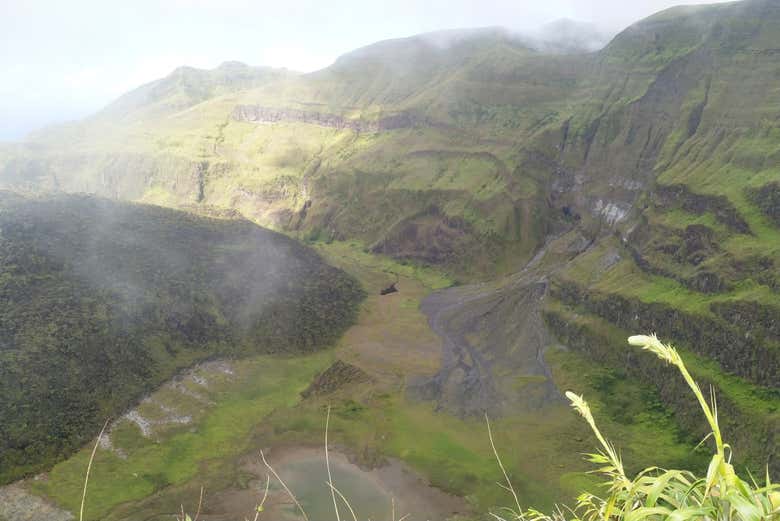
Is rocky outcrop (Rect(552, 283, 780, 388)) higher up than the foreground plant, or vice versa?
the foreground plant

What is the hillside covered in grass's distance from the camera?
64.7m

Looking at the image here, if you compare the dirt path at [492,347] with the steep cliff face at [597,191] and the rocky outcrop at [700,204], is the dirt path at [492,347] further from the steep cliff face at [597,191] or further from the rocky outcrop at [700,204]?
the rocky outcrop at [700,204]

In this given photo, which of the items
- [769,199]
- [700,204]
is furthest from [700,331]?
[700,204]

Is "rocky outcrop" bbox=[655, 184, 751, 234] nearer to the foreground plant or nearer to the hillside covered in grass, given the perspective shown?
the hillside covered in grass

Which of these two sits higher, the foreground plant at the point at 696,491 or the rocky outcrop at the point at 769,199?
the foreground plant at the point at 696,491

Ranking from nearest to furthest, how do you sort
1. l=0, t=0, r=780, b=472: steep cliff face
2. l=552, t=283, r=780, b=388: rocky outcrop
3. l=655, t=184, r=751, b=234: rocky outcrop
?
1. l=552, t=283, r=780, b=388: rocky outcrop
2. l=0, t=0, r=780, b=472: steep cliff face
3. l=655, t=184, r=751, b=234: rocky outcrop

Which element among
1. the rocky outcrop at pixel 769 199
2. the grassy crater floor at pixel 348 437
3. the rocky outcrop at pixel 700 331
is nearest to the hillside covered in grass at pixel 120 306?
the grassy crater floor at pixel 348 437

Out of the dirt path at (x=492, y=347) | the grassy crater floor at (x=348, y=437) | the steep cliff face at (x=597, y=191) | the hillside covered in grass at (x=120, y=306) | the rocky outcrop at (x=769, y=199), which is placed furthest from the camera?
the rocky outcrop at (x=769, y=199)

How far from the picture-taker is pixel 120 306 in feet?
273

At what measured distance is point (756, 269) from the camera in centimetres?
7056

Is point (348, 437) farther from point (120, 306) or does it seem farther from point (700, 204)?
point (700, 204)

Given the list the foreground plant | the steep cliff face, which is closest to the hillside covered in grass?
the steep cliff face

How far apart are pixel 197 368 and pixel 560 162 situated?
9739cm

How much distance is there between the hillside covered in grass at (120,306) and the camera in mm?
64688
